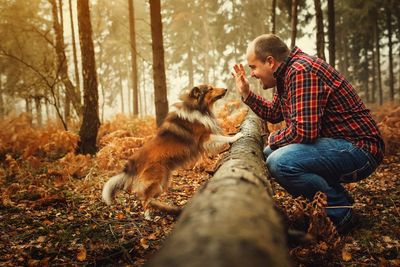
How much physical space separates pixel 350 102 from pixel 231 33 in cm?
2731

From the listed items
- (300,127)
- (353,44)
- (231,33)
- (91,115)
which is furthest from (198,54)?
(300,127)

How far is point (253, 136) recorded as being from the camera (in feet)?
14.9

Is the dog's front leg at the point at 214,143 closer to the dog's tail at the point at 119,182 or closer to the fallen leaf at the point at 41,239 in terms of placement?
the dog's tail at the point at 119,182

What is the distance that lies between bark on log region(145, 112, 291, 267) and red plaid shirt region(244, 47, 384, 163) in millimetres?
1456

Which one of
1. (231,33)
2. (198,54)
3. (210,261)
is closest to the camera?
(210,261)

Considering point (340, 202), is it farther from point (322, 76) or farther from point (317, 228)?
point (322, 76)

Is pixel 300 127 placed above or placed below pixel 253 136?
above

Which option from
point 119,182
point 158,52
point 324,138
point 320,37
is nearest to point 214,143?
point 119,182

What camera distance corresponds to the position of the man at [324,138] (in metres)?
→ 3.02

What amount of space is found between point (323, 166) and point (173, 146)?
2614 millimetres

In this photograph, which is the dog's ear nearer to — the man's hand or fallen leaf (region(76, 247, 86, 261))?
the man's hand

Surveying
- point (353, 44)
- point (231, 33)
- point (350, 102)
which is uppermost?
point (231, 33)

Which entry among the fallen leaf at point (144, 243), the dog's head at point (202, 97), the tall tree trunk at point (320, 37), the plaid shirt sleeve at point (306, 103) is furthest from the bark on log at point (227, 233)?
the tall tree trunk at point (320, 37)

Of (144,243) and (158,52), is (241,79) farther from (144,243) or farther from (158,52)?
(158,52)
